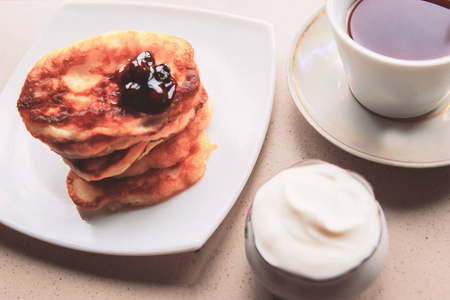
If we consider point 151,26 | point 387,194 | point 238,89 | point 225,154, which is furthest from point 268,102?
point 151,26

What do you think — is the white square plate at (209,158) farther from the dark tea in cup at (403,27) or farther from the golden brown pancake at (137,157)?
the dark tea in cup at (403,27)

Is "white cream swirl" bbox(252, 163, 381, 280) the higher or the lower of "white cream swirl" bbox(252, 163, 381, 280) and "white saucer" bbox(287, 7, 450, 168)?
the higher

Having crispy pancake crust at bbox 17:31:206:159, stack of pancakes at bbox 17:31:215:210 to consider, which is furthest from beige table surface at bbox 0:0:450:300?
crispy pancake crust at bbox 17:31:206:159

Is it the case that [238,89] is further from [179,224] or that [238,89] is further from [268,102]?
[179,224]

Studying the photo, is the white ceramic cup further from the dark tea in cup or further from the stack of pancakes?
the stack of pancakes

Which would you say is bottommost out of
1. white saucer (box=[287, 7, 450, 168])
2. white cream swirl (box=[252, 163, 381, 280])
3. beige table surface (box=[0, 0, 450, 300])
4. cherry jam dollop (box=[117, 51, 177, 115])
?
beige table surface (box=[0, 0, 450, 300])

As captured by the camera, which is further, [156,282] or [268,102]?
[268,102]
